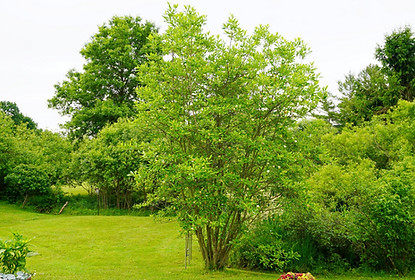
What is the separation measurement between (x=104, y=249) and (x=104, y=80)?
16524 millimetres

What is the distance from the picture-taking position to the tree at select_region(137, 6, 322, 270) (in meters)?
7.13

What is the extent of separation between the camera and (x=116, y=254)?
1091cm

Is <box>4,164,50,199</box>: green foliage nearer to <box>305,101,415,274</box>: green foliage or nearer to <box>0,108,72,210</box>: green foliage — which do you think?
<box>0,108,72,210</box>: green foliage

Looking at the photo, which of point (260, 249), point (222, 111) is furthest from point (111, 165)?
point (222, 111)

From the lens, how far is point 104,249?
11555 mm

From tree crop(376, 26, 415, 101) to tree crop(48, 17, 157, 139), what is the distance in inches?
648

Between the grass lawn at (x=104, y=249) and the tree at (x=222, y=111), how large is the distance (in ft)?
4.74

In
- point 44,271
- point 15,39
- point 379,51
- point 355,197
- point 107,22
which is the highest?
point 107,22

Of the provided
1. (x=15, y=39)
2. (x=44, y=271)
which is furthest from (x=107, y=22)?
(x=44, y=271)

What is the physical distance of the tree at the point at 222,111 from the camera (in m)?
7.13

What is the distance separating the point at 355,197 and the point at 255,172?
9.00 feet

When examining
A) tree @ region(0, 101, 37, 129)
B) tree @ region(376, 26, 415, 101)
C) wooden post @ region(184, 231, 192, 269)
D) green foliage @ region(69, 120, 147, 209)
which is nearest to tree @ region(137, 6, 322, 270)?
wooden post @ region(184, 231, 192, 269)

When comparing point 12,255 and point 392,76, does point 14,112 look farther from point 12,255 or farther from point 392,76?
point 12,255

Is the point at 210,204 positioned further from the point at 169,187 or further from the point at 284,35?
the point at 284,35
